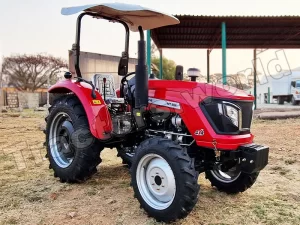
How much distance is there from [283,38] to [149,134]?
15248mm

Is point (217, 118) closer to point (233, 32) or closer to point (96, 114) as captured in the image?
point (96, 114)

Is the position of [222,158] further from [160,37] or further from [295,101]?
[295,101]

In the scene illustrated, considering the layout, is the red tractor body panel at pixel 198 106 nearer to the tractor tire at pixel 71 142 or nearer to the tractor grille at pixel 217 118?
the tractor grille at pixel 217 118

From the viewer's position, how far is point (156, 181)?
309 centimetres

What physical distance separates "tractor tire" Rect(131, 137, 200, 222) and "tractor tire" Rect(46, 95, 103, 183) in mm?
970

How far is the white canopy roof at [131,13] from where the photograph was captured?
3.33m

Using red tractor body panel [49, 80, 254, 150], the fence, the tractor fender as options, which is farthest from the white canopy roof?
the fence

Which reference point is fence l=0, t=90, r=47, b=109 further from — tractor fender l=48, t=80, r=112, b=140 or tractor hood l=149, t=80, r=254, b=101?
tractor hood l=149, t=80, r=254, b=101

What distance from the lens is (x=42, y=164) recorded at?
5.27m

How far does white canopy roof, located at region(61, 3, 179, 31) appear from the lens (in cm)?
333

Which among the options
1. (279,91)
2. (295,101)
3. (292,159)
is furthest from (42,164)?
(279,91)

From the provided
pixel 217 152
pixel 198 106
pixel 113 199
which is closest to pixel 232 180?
pixel 217 152

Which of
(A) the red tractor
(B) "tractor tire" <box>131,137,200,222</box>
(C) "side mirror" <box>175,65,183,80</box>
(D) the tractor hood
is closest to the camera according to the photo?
(B) "tractor tire" <box>131,137,200,222</box>

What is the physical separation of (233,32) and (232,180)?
12729 millimetres
